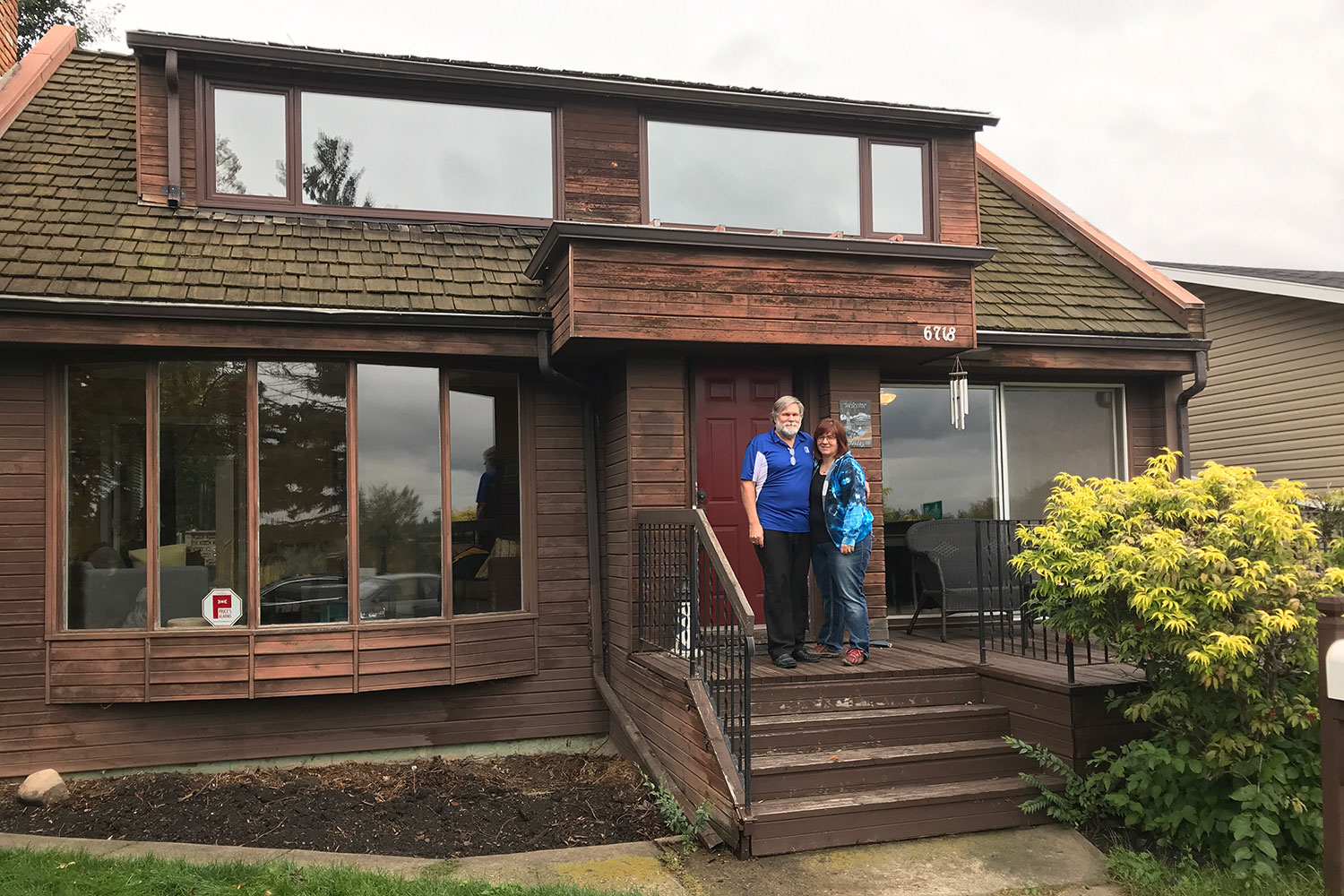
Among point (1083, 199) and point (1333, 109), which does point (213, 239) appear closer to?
point (1083, 199)

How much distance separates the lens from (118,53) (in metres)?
9.60

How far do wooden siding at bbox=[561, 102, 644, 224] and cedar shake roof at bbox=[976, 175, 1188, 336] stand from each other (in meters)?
3.16

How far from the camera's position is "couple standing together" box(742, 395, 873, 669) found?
627 cm

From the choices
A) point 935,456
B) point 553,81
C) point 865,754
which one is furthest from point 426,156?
point 865,754

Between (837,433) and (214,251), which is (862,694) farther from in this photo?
(214,251)

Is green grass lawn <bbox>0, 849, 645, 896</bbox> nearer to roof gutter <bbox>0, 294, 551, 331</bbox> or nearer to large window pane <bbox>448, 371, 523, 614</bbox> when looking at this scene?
large window pane <bbox>448, 371, 523, 614</bbox>

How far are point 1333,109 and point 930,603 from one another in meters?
52.5

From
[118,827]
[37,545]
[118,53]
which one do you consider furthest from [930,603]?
[118,53]

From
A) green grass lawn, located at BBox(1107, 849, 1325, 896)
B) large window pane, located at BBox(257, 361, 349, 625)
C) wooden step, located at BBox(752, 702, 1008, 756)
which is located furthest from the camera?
large window pane, located at BBox(257, 361, 349, 625)

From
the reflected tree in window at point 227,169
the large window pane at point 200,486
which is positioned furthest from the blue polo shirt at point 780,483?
the reflected tree in window at point 227,169

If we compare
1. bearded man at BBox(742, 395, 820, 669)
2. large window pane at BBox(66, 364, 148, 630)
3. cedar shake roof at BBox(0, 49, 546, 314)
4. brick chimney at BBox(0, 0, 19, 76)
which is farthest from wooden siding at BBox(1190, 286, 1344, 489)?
brick chimney at BBox(0, 0, 19, 76)

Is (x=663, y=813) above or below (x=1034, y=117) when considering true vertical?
below

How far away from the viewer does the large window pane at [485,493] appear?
292 inches

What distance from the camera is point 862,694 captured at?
5926mm
